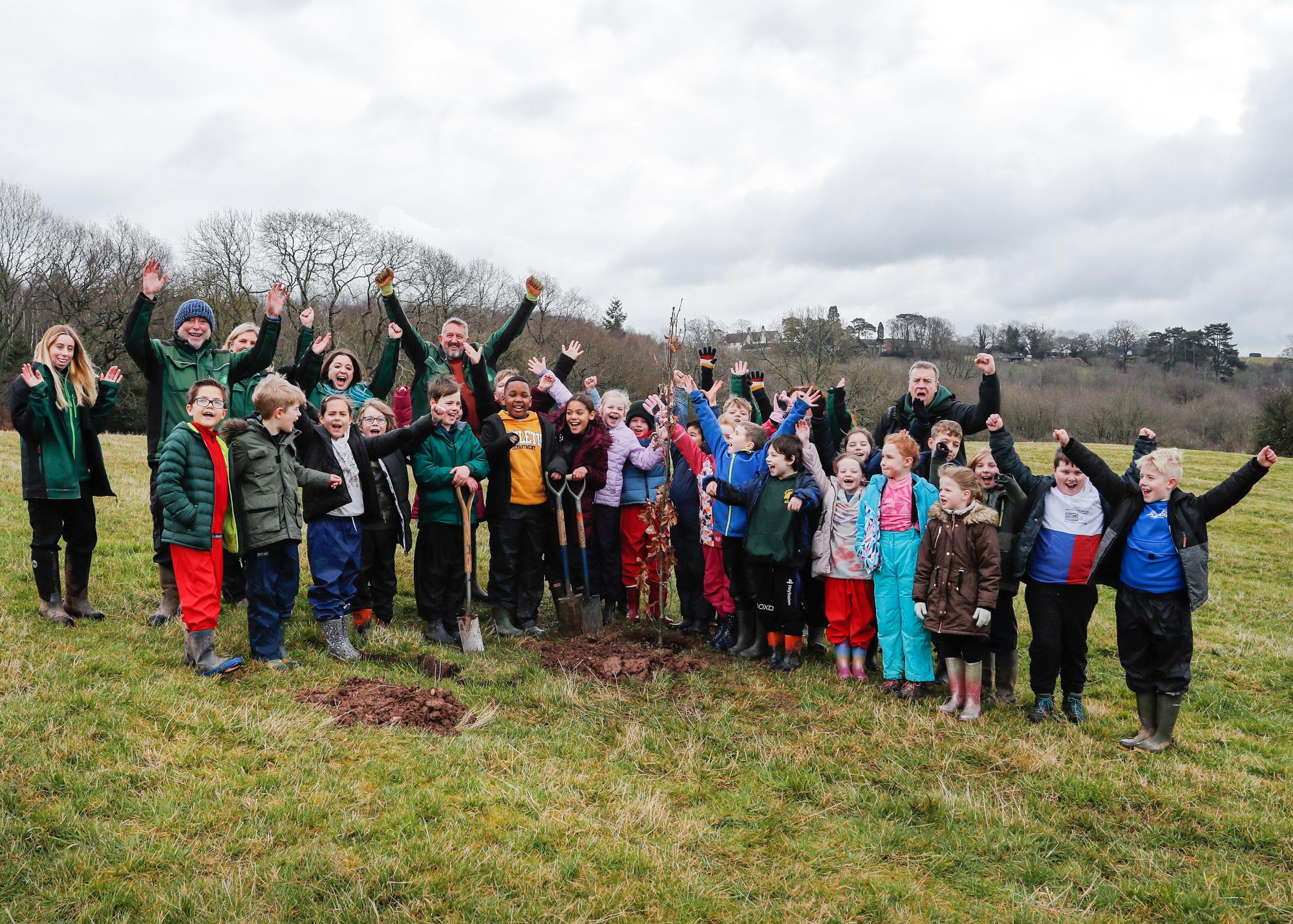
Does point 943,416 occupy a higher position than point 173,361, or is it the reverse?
point 173,361

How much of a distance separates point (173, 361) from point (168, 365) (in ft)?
0.22

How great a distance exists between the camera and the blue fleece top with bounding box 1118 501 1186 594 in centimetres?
541

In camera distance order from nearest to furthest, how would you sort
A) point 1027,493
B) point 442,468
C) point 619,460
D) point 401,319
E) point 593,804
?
1. point 593,804
2. point 1027,493
3. point 442,468
4. point 401,319
5. point 619,460

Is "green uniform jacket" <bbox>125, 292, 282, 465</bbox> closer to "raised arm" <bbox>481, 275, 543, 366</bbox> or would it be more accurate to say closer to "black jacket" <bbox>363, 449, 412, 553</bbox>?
"black jacket" <bbox>363, 449, 412, 553</bbox>

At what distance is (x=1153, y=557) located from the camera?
5477 mm

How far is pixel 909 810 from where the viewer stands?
173 inches

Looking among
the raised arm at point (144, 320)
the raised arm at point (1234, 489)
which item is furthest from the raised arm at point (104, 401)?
the raised arm at point (1234, 489)

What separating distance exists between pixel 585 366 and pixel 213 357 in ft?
131

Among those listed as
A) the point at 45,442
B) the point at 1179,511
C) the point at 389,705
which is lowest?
the point at 389,705

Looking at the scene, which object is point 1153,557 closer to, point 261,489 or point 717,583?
point 717,583

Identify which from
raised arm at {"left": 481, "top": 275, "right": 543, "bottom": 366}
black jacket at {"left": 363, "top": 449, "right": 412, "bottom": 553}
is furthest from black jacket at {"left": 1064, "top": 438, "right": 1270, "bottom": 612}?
black jacket at {"left": 363, "top": 449, "right": 412, "bottom": 553}

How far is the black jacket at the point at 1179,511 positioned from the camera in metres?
5.28

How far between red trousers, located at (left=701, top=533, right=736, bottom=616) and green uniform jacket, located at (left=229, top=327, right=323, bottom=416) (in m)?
4.08

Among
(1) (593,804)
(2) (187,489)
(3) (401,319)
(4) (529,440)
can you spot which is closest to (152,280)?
(2) (187,489)
